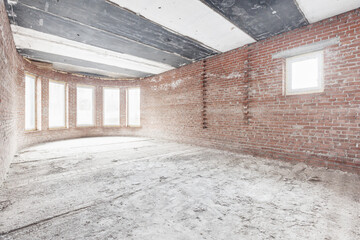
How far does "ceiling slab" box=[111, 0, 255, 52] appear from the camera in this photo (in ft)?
Answer: 8.74

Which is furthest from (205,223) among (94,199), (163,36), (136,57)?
(136,57)

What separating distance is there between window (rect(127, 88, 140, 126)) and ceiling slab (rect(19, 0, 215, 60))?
439cm

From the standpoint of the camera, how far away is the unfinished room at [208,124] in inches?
60.2

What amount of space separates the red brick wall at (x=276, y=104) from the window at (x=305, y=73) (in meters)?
0.14

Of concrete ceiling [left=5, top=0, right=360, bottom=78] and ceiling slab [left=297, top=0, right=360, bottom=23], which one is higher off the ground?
concrete ceiling [left=5, top=0, right=360, bottom=78]

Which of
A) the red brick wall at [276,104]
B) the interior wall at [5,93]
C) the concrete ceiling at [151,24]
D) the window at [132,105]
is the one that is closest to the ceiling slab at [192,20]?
the concrete ceiling at [151,24]

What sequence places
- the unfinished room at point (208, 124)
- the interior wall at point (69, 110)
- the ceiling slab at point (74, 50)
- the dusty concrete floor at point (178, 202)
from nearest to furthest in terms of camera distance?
the dusty concrete floor at point (178, 202)
the unfinished room at point (208, 124)
the ceiling slab at point (74, 50)
the interior wall at point (69, 110)

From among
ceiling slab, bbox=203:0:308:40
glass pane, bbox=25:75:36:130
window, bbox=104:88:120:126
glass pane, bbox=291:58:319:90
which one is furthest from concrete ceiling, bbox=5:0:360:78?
window, bbox=104:88:120:126

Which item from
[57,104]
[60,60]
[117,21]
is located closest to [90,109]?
[57,104]

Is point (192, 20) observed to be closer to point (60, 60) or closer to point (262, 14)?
point (262, 14)

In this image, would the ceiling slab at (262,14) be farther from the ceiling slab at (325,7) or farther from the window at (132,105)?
the window at (132,105)

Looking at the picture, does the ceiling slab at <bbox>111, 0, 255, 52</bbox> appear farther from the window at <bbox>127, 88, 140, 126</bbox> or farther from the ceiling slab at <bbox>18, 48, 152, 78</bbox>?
the window at <bbox>127, 88, 140, 126</bbox>

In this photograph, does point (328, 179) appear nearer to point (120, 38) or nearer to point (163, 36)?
point (163, 36)

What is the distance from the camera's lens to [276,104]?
361cm
